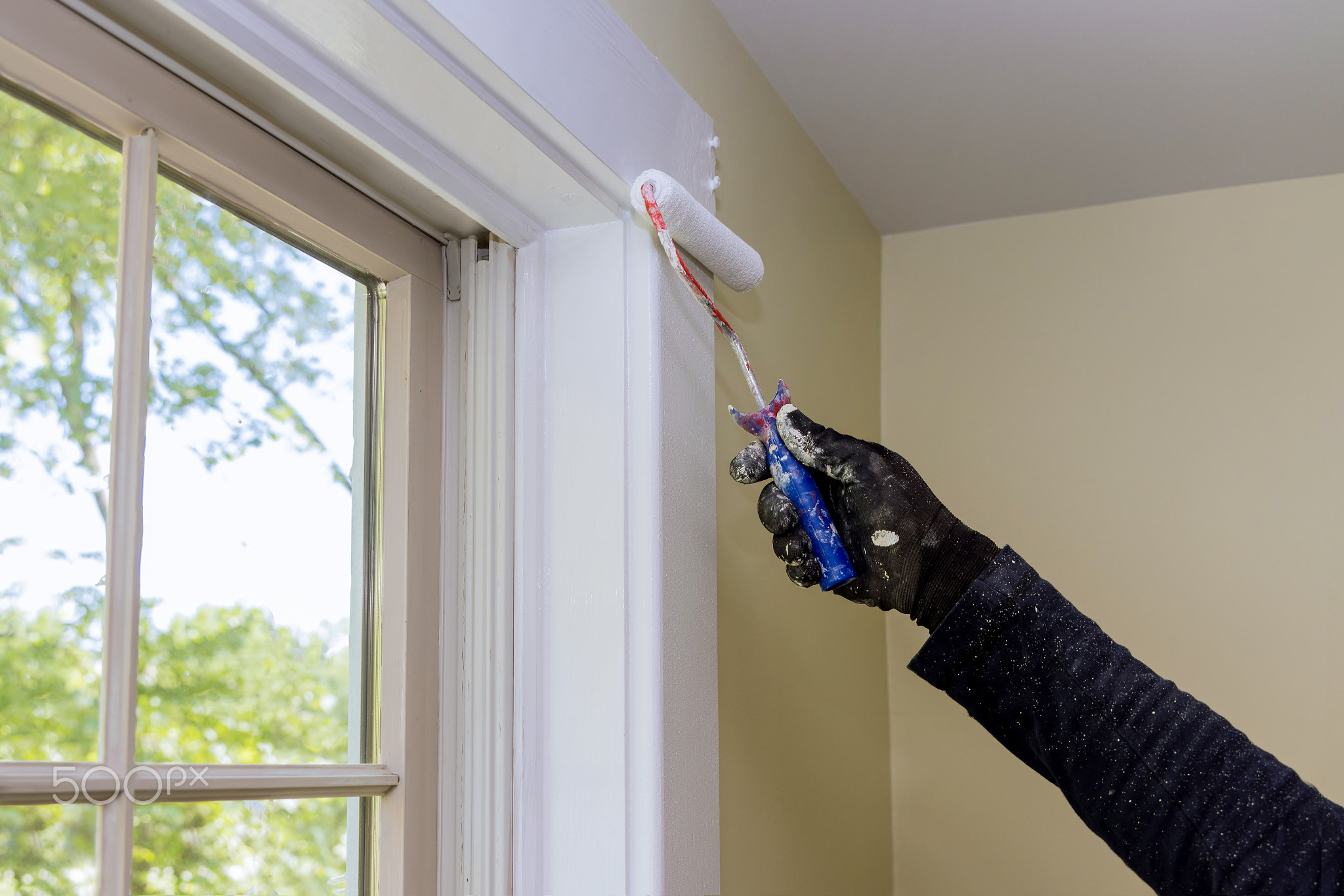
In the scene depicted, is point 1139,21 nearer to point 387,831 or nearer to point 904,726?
point 904,726

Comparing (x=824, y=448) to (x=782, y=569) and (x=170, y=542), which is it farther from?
(x=170, y=542)

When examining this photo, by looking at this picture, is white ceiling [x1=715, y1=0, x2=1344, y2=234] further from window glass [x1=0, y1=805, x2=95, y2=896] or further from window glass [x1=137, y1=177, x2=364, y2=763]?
window glass [x1=0, y1=805, x2=95, y2=896]

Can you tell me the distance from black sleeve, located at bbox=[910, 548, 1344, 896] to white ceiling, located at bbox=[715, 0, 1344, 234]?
79cm

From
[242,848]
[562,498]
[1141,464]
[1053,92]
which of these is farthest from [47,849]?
[1141,464]

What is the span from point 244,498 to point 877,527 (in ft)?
1.74

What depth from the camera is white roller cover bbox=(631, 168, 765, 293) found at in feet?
3.19

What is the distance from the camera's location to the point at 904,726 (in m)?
1.85

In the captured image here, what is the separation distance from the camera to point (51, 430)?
678 millimetres

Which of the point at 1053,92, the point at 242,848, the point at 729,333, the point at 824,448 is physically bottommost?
the point at 242,848

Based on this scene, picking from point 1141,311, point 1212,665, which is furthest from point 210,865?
point 1141,311

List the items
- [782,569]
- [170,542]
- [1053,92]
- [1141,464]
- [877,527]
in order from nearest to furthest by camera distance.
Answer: [170,542] < [877,527] < [782,569] < [1053,92] < [1141,464]

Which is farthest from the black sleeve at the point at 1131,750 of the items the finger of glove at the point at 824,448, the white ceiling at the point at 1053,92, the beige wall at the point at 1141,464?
the beige wall at the point at 1141,464

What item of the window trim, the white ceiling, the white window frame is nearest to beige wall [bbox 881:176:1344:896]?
the white ceiling

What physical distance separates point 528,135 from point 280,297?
25cm
